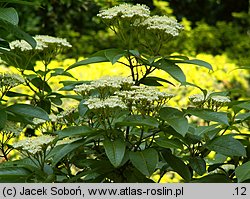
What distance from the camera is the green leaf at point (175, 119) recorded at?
1.11 m

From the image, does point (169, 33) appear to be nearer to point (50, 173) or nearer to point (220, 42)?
point (50, 173)

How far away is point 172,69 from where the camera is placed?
1287 mm

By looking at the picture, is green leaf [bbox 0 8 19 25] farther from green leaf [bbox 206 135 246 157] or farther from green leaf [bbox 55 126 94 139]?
green leaf [bbox 206 135 246 157]

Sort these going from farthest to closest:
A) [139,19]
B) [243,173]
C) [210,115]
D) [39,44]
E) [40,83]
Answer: [40,83] < [39,44] < [139,19] < [210,115] < [243,173]

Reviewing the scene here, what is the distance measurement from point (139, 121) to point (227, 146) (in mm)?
238

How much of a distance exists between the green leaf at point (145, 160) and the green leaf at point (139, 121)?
2.9 inches

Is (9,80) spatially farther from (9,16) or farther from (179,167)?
(179,167)

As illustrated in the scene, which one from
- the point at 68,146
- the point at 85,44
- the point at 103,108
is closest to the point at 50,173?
the point at 68,146

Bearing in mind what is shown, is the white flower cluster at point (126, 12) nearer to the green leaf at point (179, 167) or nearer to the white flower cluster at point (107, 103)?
the white flower cluster at point (107, 103)

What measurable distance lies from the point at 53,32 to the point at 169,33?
335cm

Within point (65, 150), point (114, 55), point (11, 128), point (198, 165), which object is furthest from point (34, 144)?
point (198, 165)

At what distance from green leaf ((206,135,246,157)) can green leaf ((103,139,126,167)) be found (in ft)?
0.76

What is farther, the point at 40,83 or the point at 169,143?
the point at 40,83

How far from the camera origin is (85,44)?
541 cm
